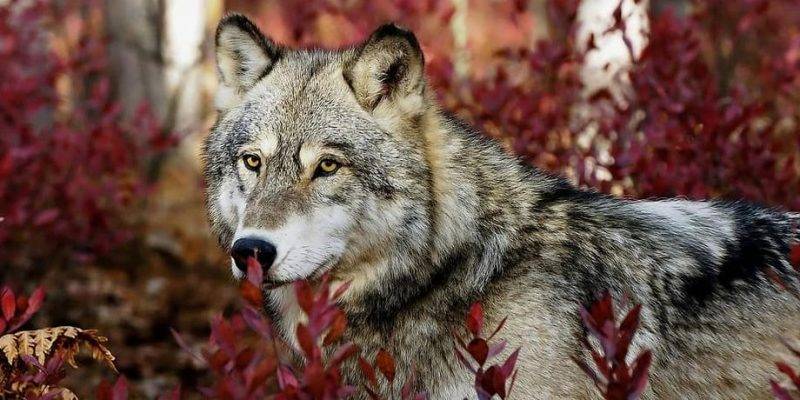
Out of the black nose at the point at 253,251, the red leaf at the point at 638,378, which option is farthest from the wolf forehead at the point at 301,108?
the red leaf at the point at 638,378

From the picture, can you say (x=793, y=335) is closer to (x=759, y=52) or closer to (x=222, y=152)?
(x=222, y=152)

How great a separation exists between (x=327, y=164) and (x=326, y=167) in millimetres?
13

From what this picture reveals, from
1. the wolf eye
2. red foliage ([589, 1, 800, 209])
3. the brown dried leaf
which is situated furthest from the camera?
red foliage ([589, 1, 800, 209])

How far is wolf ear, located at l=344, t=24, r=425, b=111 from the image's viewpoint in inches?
152

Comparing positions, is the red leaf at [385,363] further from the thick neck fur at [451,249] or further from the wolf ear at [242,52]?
the wolf ear at [242,52]

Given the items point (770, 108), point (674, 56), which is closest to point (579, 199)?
point (674, 56)

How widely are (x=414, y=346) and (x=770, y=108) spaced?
4904 millimetres

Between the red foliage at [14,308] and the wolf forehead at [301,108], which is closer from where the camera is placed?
the red foliage at [14,308]

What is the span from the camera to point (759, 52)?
33.9 feet

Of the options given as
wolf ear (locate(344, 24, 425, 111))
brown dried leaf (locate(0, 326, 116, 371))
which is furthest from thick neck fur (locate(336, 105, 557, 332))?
brown dried leaf (locate(0, 326, 116, 371))

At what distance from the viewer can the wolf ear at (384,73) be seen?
386 cm

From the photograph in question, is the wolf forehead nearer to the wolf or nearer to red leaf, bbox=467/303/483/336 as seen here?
the wolf

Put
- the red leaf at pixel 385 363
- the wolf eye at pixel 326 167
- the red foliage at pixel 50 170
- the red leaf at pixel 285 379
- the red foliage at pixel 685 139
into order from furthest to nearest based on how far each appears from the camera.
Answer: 1. the red foliage at pixel 50 170
2. the red foliage at pixel 685 139
3. the wolf eye at pixel 326 167
4. the red leaf at pixel 385 363
5. the red leaf at pixel 285 379

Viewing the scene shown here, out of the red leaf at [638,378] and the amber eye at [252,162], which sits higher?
the amber eye at [252,162]
